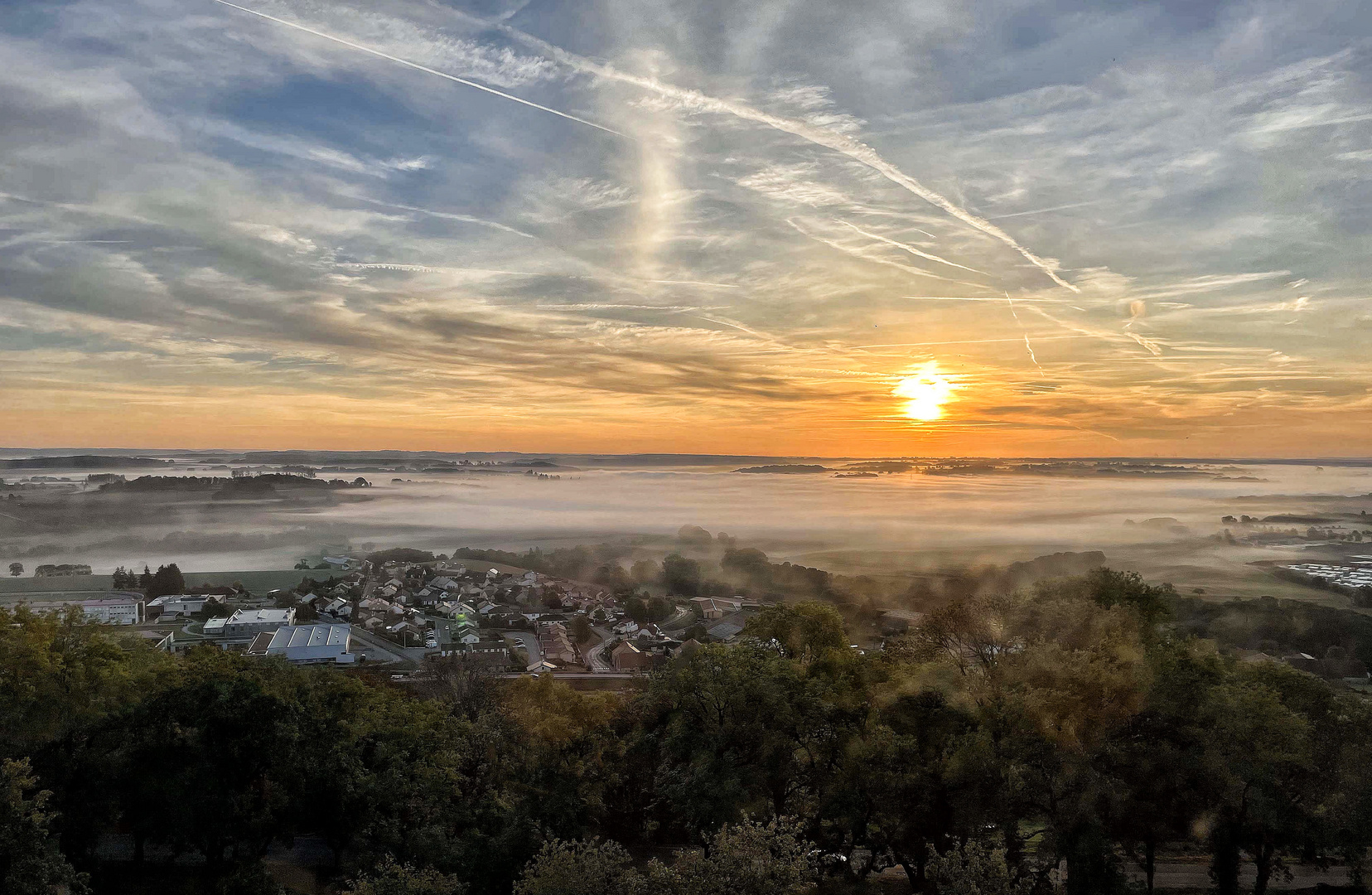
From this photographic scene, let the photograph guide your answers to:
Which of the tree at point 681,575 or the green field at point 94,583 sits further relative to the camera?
the tree at point 681,575

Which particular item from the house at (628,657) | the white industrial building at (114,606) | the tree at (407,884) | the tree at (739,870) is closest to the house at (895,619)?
the house at (628,657)

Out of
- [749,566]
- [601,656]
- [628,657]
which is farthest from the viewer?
[749,566]

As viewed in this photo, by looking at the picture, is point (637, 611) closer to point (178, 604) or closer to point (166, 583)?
point (178, 604)

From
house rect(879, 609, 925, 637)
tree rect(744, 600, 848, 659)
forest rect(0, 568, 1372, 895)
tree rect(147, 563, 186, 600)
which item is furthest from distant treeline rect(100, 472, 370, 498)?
tree rect(744, 600, 848, 659)

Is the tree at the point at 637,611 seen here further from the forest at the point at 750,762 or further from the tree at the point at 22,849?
the tree at the point at 22,849

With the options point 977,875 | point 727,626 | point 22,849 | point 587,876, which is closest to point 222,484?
point 727,626

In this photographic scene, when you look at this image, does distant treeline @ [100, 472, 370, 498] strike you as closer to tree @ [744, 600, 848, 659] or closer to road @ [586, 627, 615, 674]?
road @ [586, 627, 615, 674]
